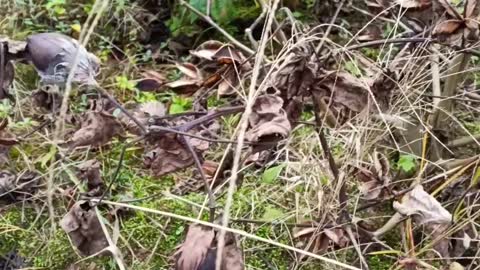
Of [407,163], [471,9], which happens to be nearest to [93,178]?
[407,163]

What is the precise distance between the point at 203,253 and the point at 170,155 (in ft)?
0.65

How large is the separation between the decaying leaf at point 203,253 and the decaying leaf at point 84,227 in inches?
10.1

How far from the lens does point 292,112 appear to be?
117 centimetres

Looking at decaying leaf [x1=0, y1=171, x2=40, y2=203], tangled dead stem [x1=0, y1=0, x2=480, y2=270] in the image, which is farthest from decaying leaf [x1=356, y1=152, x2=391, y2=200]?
→ decaying leaf [x1=0, y1=171, x2=40, y2=203]

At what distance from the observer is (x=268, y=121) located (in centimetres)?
103

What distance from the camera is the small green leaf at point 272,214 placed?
1.41 metres

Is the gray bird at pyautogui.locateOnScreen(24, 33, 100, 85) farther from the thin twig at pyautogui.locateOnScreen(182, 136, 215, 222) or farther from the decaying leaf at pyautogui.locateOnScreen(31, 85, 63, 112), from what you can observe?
the thin twig at pyautogui.locateOnScreen(182, 136, 215, 222)

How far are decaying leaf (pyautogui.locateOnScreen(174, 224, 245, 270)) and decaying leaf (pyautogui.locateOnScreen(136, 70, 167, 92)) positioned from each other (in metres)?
0.57

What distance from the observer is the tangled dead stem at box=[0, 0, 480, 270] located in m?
1.12

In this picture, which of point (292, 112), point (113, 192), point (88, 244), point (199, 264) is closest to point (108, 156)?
point (113, 192)

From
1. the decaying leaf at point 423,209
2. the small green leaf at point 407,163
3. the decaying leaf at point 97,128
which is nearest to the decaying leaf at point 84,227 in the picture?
the decaying leaf at point 97,128

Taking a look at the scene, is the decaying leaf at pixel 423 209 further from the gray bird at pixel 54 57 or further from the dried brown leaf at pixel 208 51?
the gray bird at pixel 54 57

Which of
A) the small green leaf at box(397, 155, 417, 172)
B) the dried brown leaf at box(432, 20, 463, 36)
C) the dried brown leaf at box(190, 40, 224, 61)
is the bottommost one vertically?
the small green leaf at box(397, 155, 417, 172)

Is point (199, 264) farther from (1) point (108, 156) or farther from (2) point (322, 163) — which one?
(1) point (108, 156)
